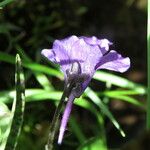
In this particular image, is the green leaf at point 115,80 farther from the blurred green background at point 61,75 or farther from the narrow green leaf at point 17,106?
the narrow green leaf at point 17,106

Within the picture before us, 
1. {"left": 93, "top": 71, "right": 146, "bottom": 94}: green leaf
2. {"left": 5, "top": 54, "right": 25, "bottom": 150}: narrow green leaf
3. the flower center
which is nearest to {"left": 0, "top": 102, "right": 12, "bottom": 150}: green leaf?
{"left": 5, "top": 54, "right": 25, "bottom": 150}: narrow green leaf

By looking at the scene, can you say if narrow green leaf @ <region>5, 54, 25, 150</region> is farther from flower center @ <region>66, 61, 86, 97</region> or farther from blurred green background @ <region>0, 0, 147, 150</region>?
blurred green background @ <region>0, 0, 147, 150</region>

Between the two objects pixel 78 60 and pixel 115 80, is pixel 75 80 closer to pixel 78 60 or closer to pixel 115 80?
pixel 78 60

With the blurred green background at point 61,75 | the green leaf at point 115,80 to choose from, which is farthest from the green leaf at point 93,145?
the green leaf at point 115,80

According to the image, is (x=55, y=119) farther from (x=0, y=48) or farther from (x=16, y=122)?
(x=0, y=48)

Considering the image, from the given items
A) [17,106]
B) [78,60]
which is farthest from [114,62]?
[17,106]

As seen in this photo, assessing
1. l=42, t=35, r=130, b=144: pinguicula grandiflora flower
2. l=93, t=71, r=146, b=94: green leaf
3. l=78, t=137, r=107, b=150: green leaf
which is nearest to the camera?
l=42, t=35, r=130, b=144: pinguicula grandiflora flower

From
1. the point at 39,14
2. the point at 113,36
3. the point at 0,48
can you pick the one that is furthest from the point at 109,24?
the point at 0,48
